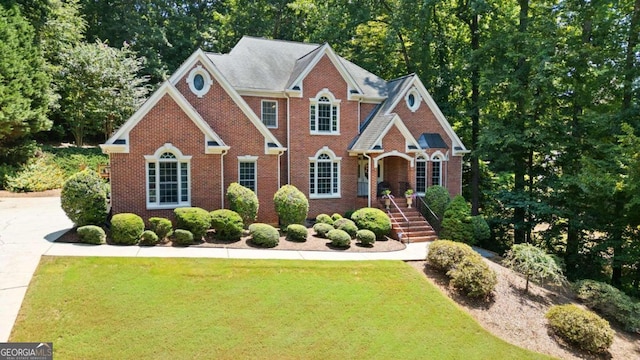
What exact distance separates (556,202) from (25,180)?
103 ft

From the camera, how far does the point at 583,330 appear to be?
10.6m

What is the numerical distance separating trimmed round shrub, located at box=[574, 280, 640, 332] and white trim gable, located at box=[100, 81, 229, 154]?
1482cm

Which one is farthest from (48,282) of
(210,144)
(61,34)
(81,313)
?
(61,34)

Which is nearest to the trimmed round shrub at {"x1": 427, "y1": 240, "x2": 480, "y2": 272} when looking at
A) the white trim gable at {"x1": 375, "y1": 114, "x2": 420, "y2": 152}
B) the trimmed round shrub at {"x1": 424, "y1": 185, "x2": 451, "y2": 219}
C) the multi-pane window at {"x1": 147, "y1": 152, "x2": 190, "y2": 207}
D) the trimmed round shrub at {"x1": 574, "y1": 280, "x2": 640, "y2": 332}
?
the trimmed round shrub at {"x1": 574, "y1": 280, "x2": 640, "y2": 332}

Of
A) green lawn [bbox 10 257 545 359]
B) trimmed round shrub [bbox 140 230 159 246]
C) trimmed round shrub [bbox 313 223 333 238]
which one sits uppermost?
trimmed round shrub [bbox 140 230 159 246]

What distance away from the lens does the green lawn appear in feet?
26.6

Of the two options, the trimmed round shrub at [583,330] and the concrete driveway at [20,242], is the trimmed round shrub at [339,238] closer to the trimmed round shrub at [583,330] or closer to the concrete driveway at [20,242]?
the trimmed round shrub at [583,330]

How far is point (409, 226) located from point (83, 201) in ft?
44.6

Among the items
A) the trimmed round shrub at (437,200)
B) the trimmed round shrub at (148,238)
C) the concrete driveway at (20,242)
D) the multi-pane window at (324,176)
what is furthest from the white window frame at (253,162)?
the trimmed round shrub at (437,200)

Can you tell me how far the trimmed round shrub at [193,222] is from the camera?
542 inches

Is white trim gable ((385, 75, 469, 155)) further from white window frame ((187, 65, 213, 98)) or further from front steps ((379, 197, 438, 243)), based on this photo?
white window frame ((187, 65, 213, 98))

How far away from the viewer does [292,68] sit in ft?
72.6

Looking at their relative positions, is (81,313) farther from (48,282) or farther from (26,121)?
(26,121)

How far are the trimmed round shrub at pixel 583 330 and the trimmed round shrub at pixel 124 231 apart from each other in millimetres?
13565
